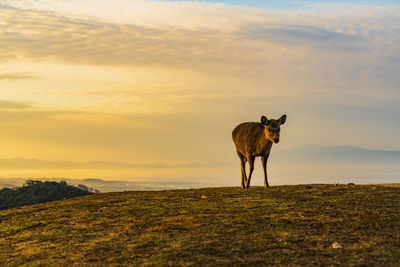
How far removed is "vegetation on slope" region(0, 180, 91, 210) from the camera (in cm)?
4731

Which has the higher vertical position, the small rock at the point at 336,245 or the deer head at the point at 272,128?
the deer head at the point at 272,128

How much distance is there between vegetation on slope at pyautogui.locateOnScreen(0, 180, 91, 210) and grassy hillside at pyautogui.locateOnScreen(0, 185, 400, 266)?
1055 inches

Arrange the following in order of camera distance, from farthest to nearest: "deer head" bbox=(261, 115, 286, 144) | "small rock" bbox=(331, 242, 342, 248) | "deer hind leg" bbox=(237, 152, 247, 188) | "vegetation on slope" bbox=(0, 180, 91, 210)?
1. "vegetation on slope" bbox=(0, 180, 91, 210)
2. "deer hind leg" bbox=(237, 152, 247, 188)
3. "deer head" bbox=(261, 115, 286, 144)
4. "small rock" bbox=(331, 242, 342, 248)

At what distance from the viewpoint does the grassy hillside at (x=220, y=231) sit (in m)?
12.6

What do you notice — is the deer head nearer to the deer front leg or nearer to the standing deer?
the standing deer

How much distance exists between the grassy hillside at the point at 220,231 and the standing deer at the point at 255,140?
2403 mm

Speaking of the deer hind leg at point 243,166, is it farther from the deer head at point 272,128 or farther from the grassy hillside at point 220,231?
the grassy hillside at point 220,231

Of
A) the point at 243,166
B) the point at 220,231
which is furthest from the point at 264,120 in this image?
the point at 220,231

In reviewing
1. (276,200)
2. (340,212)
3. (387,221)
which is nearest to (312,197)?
(276,200)

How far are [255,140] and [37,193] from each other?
3108 centimetres

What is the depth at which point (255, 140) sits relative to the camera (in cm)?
2362

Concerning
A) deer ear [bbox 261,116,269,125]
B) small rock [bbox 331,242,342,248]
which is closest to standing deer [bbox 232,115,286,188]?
deer ear [bbox 261,116,269,125]

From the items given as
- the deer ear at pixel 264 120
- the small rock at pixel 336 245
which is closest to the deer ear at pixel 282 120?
the deer ear at pixel 264 120

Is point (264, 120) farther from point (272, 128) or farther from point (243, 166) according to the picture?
point (243, 166)
